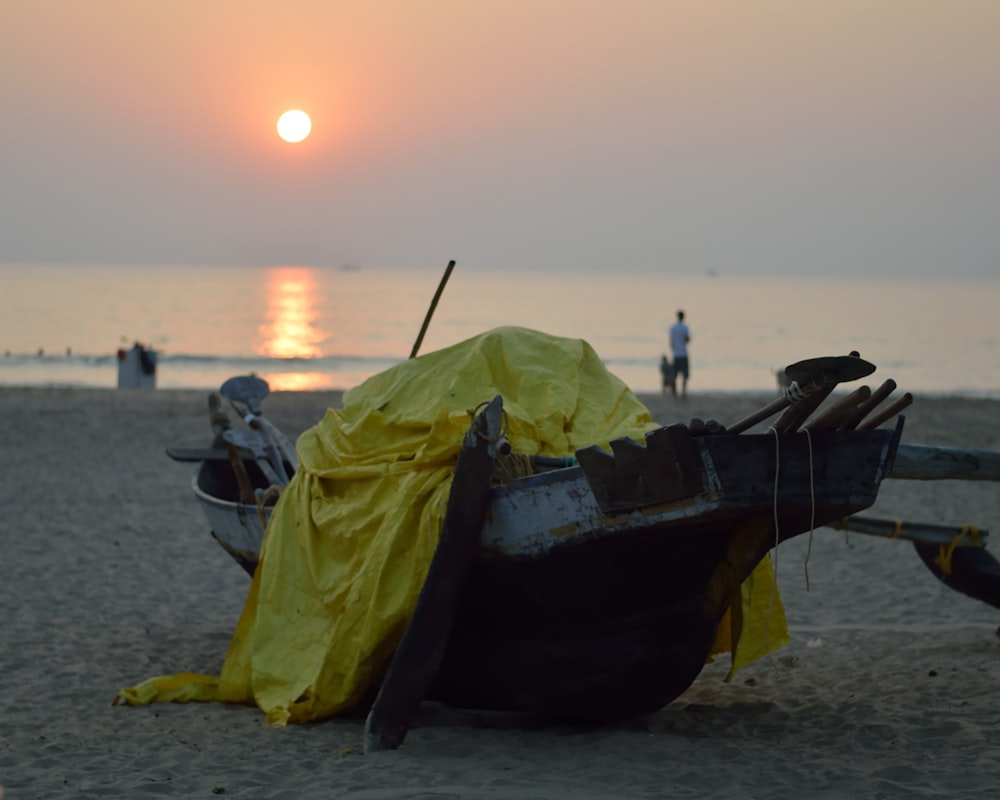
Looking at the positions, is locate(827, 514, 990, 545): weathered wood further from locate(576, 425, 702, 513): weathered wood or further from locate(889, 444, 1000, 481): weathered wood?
locate(576, 425, 702, 513): weathered wood

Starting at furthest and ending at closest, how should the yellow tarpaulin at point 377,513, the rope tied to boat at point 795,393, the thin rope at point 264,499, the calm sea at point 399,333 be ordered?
1. the calm sea at point 399,333
2. the thin rope at point 264,499
3. the yellow tarpaulin at point 377,513
4. the rope tied to boat at point 795,393

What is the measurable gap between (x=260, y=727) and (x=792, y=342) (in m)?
62.6

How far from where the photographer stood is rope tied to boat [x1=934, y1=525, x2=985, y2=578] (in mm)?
7012

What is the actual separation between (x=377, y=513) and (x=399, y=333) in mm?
61845

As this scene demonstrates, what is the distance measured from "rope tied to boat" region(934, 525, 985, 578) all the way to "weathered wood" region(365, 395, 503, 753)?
10.5 feet

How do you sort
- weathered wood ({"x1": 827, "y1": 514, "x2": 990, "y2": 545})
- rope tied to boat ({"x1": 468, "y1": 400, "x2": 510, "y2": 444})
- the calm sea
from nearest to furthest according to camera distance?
1. rope tied to boat ({"x1": 468, "y1": 400, "x2": 510, "y2": 444})
2. weathered wood ({"x1": 827, "y1": 514, "x2": 990, "y2": 545})
3. the calm sea

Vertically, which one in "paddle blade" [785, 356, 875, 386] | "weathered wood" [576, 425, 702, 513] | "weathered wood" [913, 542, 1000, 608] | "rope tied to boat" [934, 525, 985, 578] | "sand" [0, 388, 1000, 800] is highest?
"paddle blade" [785, 356, 875, 386]

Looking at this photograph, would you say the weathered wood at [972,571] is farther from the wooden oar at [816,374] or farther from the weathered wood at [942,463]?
the wooden oar at [816,374]

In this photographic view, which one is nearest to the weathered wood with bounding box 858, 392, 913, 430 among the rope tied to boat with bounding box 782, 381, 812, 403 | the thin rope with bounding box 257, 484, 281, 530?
the rope tied to boat with bounding box 782, 381, 812, 403

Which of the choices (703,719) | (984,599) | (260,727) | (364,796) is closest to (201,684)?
(260,727)

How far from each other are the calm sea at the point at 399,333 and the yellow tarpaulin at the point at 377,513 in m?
Result: 28.0

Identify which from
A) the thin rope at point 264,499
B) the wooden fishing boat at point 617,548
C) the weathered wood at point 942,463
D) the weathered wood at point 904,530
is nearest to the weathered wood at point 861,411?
the wooden fishing boat at point 617,548

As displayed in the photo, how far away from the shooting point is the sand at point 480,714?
4.81 m

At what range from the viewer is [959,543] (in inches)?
276
